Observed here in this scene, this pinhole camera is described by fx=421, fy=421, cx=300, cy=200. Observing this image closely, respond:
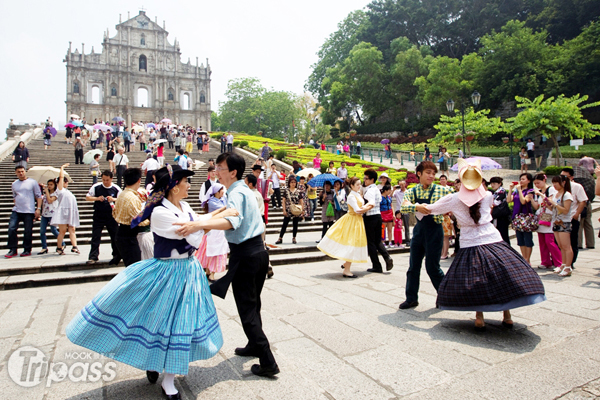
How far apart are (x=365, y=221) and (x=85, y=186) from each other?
12.1 m

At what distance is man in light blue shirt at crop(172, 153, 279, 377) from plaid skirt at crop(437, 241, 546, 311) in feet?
6.24

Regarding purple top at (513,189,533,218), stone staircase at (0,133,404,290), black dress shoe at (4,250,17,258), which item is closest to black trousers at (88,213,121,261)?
stone staircase at (0,133,404,290)

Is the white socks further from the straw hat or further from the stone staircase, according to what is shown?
the stone staircase

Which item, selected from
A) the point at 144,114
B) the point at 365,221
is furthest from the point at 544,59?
the point at 144,114

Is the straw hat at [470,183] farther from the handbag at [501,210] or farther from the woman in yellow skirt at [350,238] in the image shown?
the handbag at [501,210]

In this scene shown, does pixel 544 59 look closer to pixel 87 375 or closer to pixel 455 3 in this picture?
pixel 455 3

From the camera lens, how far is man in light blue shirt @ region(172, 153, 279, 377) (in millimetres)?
3109

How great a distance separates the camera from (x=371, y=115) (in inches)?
1777

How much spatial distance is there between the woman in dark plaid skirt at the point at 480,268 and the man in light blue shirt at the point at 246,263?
6.22 ft

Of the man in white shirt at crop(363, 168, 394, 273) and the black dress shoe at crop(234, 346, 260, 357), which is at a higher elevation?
the man in white shirt at crop(363, 168, 394, 273)

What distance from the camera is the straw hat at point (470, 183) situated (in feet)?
13.2

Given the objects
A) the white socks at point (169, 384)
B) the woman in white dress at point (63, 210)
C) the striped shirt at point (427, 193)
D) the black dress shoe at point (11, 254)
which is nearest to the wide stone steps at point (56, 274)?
the woman in white dress at point (63, 210)

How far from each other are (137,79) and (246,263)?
62515 mm

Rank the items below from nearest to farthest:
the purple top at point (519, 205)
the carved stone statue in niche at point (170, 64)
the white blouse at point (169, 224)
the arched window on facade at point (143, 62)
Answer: the white blouse at point (169, 224), the purple top at point (519, 205), the arched window on facade at point (143, 62), the carved stone statue in niche at point (170, 64)
